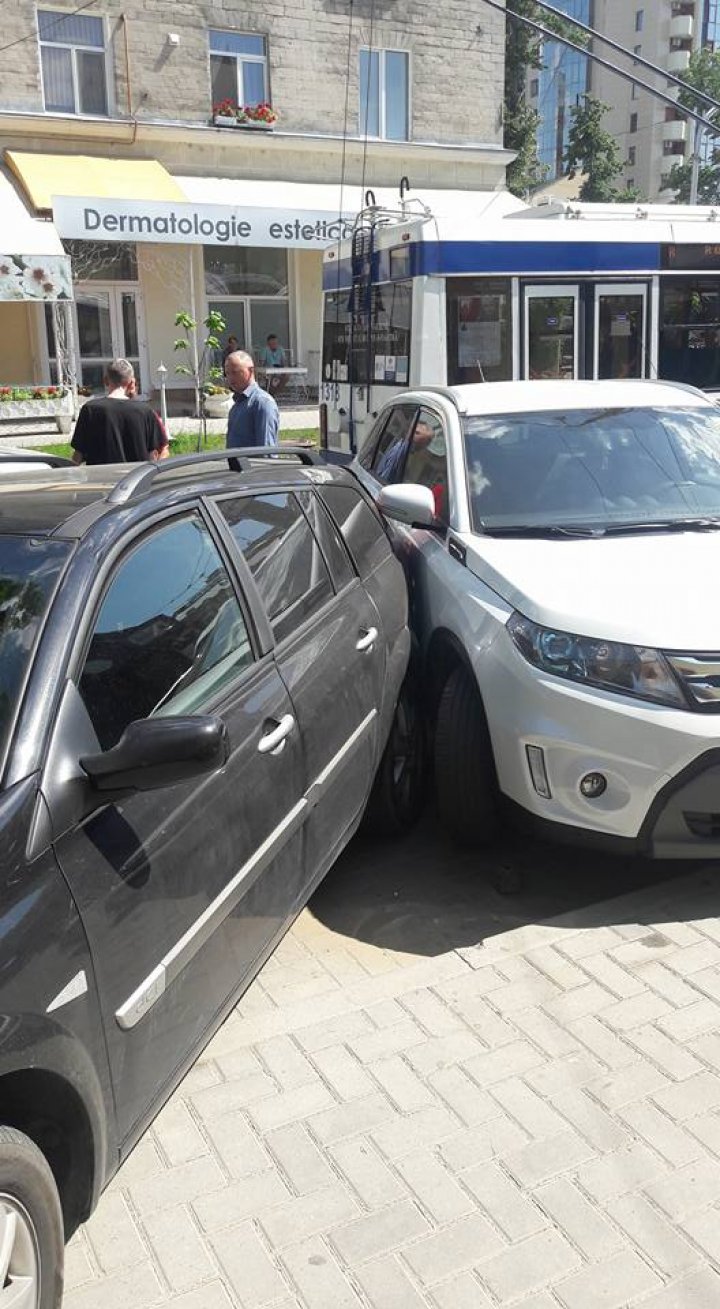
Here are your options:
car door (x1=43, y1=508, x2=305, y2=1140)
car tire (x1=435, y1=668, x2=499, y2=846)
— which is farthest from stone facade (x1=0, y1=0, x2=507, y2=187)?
car door (x1=43, y1=508, x2=305, y2=1140)

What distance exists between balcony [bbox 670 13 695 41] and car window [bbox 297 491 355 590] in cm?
8472

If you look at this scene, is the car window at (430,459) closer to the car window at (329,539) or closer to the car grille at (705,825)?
the car window at (329,539)

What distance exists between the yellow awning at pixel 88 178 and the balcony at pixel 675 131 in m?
65.3

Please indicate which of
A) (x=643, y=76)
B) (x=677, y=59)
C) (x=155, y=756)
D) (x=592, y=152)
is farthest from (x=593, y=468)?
(x=643, y=76)

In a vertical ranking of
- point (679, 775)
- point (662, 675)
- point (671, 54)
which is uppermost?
point (671, 54)

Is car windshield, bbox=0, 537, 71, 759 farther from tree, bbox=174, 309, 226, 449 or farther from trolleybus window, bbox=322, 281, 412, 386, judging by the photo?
tree, bbox=174, 309, 226, 449

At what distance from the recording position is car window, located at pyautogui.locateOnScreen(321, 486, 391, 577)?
13.7ft

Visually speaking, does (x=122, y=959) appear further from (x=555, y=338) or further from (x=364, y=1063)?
(x=555, y=338)

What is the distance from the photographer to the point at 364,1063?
10.3ft

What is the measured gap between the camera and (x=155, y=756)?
7.01 ft

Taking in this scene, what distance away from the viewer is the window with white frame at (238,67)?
21.4 metres

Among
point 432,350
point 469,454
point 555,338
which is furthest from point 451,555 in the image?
point 555,338

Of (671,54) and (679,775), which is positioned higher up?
(671,54)

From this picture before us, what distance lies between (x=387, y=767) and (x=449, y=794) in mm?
325
